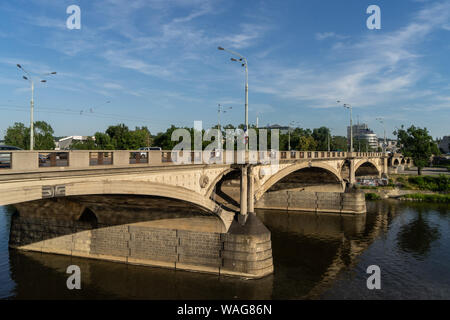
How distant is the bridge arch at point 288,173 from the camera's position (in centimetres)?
3404

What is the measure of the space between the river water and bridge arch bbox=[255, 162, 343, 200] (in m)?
5.62

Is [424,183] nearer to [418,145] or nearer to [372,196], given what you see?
[372,196]

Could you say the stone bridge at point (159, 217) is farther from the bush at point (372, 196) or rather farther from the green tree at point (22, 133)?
the green tree at point (22, 133)

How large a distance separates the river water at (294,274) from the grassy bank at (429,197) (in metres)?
25.4

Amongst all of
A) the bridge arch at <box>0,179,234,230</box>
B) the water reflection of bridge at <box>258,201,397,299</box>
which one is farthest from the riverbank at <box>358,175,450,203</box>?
the bridge arch at <box>0,179,234,230</box>

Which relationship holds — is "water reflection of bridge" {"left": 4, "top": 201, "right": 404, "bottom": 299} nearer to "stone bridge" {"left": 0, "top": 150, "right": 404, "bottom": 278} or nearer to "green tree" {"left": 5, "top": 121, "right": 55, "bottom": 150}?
"stone bridge" {"left": 0, "top": 150, "right": 404, "bottom": 278}

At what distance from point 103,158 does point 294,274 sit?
645 inches

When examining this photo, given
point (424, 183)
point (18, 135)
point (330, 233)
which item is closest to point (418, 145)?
point (424, 183)

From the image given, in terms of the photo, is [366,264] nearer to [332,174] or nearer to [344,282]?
[344,282]

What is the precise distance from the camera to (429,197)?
60.7 meters

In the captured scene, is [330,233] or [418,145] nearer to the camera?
[330,233]
